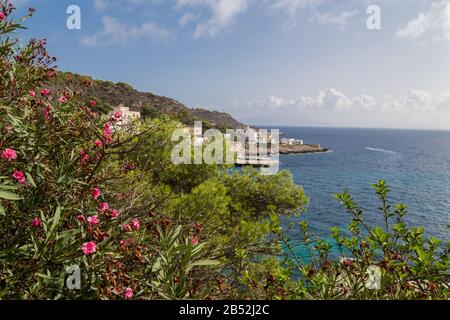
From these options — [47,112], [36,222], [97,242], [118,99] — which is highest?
[118,99]

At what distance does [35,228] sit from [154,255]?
960 millimetres

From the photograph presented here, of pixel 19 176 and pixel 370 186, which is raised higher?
pixel 19 176

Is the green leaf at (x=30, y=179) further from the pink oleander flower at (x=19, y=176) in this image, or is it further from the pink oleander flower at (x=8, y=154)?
the pink oleander flower at (x=8, y=154)

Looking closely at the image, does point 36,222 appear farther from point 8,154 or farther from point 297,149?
point 297,149

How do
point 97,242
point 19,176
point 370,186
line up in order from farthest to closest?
point 370,186
point 19,176
point 97,242

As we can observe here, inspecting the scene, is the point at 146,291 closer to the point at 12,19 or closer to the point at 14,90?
the point at 14,90

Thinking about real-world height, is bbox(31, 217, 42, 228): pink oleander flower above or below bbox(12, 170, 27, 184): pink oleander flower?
below

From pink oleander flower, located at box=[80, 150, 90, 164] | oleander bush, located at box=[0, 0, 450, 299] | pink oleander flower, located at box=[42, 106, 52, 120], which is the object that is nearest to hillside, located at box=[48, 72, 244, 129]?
oleander bush, located at box=[0, 0, 450, 299]

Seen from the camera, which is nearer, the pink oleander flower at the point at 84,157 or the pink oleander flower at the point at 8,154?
the pink oleander flower at the point at 8,154

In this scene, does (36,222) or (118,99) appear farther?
(118,99)

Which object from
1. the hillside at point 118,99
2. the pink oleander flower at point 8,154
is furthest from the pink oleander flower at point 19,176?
the hillside at point 118,99

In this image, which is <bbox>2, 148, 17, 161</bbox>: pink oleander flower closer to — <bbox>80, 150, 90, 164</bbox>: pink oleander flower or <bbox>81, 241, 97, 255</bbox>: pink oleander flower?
<bbox>80, 150, 90, 164</bbox>: pink oleander flower

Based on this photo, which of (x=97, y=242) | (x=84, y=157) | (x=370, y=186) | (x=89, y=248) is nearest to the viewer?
(x=89, y=248)

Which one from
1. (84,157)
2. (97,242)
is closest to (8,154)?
(84,157)
